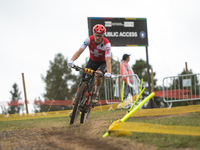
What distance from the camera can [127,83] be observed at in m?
11.6

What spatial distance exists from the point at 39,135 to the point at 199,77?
8215 millimetres

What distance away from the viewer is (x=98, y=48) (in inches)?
243

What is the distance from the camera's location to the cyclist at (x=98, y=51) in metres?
5.82

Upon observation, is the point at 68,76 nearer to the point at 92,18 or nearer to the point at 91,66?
the point at 92,18

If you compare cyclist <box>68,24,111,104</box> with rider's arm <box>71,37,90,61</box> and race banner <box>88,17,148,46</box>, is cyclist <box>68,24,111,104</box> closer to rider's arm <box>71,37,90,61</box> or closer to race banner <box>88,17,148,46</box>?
rider's arm <box>71,37,90,61</box>

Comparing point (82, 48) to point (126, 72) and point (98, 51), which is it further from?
point (126, 72)

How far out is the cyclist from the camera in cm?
582

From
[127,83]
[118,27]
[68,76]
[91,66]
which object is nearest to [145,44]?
[118,27]

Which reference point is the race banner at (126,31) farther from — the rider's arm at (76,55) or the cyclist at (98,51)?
the rider's arm at (76,55)

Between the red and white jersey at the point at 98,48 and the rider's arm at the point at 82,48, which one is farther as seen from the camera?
the red and white jersey at the point at 98,48

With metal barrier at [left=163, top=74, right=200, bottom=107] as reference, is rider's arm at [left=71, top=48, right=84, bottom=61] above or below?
above

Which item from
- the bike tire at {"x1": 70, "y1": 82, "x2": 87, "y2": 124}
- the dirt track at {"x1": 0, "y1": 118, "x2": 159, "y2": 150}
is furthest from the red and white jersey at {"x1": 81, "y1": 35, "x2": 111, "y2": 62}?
the dirt track at {"x1": 0, "y1": 118, "x2": 159, "y2": 150}

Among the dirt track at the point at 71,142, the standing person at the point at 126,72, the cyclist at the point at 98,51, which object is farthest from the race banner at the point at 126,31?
the dirt track at the point at 71,142

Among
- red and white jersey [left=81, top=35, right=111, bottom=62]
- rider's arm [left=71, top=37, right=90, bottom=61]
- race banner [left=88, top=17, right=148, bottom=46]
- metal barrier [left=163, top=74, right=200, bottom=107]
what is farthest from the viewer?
race banner [left=88, top=17, right=148, bottom=46]
